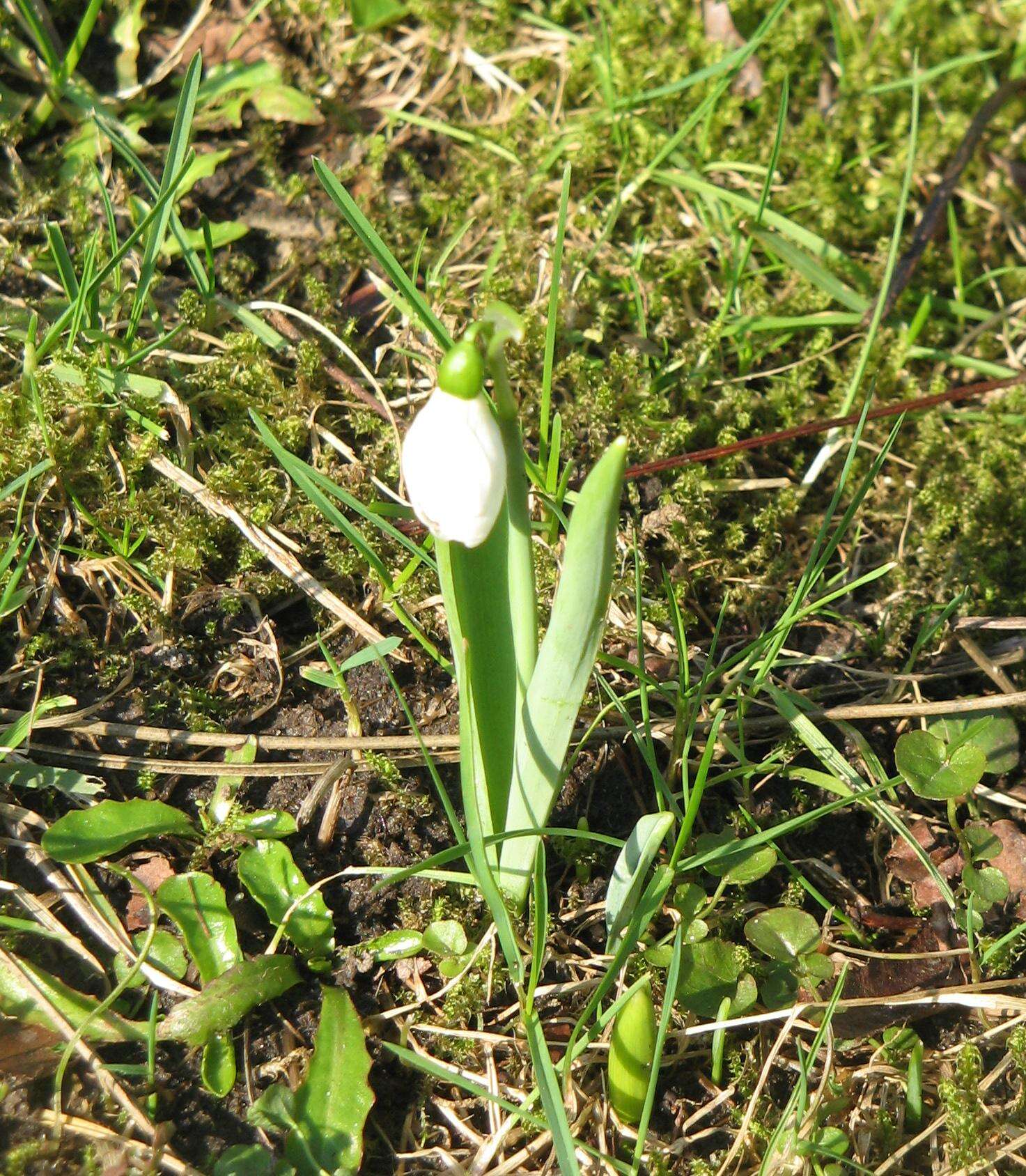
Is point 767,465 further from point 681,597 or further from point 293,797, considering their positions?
point 293,797

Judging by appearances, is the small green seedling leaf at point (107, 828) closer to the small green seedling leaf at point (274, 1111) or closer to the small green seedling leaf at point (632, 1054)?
the small green seedling leaf at point (274, 1111)

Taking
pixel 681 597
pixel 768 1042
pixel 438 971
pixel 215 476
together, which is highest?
pixel 215 476

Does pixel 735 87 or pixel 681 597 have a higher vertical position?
pixel 735 87

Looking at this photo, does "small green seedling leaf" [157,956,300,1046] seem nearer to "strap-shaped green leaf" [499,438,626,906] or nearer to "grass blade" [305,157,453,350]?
"strap-shaped green leaf" [499,438,626,906]

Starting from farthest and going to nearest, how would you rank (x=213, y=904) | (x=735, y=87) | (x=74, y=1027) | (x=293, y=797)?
1. (x=735, y=87)
2. (x=293, y=797)
3. (x=213, y=904)
4. (x=74, y=1027)

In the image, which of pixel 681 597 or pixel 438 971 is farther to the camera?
pixel 681 597

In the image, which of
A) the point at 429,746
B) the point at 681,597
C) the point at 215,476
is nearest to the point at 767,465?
the point at 681,597

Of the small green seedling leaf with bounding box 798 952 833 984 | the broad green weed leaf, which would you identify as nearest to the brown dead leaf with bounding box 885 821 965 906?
the small green seedling leaf with bounding box 798 952 833 984
